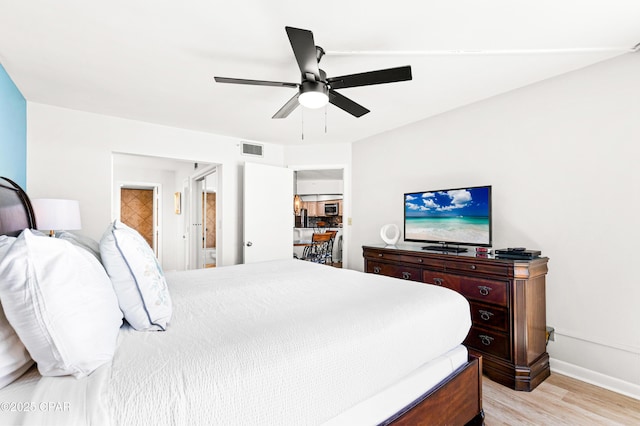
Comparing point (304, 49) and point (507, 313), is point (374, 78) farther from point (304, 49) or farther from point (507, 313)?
point (507, 313)

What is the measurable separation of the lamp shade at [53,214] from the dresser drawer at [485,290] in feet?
11.4

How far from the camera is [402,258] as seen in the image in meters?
3.03

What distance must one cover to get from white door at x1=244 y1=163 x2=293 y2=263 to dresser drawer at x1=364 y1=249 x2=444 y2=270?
153 cm

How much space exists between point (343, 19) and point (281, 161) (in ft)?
10.2

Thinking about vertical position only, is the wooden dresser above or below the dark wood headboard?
below

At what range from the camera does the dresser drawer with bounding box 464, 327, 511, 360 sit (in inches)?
88.3

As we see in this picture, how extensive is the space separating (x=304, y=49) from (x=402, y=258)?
218cm

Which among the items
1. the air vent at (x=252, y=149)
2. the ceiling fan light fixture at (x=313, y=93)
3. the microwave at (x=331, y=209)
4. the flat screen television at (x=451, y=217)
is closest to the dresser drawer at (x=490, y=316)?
the flat screen television at (x=451, y=217)

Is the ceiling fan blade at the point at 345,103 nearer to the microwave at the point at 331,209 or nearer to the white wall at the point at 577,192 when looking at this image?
the white wall at the point at 577,192

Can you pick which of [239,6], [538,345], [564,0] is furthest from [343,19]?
[538,345]

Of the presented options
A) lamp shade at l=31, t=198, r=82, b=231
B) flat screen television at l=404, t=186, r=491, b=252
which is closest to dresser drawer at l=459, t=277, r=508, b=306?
flat screen television at l=404, t=186, r=491, b=252

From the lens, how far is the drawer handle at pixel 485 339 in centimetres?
234

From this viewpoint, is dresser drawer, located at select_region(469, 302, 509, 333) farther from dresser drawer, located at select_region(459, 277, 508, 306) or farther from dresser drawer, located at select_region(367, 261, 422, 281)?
dresser drawer, located at select_region(367, 261, 422, 281)

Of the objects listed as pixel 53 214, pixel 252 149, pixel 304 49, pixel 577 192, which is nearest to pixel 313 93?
pixel 304 49
